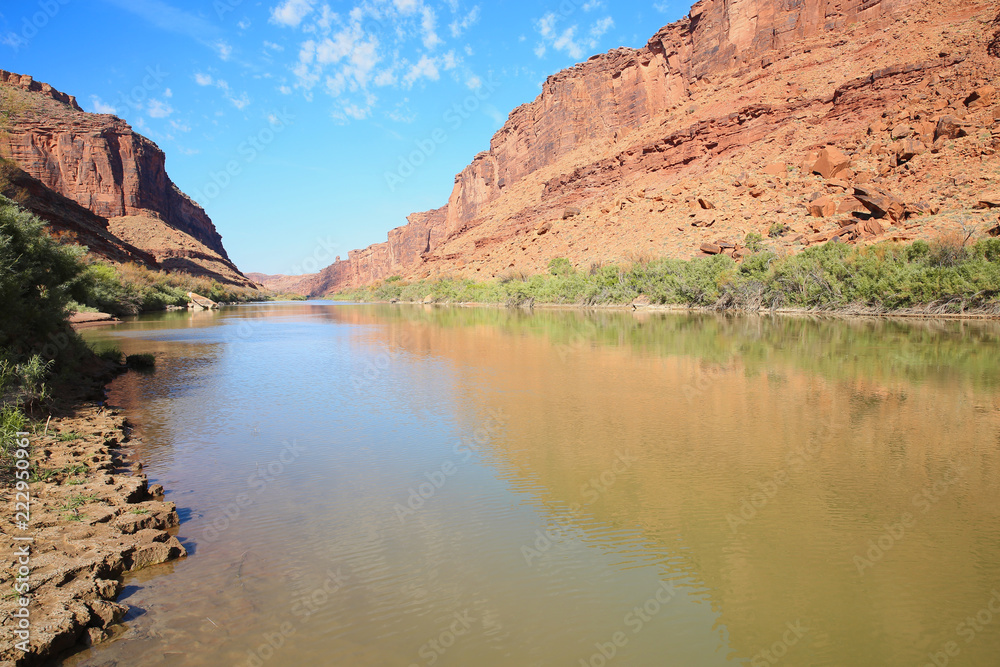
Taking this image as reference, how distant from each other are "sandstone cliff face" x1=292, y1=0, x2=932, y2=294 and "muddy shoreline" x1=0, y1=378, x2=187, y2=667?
6079 cm

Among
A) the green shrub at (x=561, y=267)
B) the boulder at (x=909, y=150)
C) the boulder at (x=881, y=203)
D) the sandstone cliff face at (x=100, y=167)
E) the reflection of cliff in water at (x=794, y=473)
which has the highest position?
the sandstone cliff face at (x=100, y=167)

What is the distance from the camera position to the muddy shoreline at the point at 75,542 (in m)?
3.32

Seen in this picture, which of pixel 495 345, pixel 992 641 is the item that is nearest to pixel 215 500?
pixel 992 641

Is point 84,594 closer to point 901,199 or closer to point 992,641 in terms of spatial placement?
point 992,641

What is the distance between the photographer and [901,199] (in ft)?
109

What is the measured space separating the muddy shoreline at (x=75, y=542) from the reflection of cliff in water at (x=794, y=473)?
3.68m

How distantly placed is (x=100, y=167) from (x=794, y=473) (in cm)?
12123

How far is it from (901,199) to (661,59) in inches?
2311

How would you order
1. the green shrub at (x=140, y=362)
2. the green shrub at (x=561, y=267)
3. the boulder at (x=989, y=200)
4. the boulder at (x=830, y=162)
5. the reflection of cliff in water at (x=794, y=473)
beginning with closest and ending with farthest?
the reflection of cliff in water at (x=794, y=473) → the green shrub at (x=140, y=362) → the boulder at (x=989, y=200) → the boulder at (x=830, y=162) → the green shrub at (x=561, y=267)

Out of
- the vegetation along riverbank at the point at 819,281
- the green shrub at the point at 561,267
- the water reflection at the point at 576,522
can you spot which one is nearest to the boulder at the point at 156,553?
the water reflection at the point at 576,522

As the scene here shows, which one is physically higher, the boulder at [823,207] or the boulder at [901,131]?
the boulder at [901,131]

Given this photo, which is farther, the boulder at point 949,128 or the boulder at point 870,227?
Result: the boulder at point 949,128

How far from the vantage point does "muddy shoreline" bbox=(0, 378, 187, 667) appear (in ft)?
10.9

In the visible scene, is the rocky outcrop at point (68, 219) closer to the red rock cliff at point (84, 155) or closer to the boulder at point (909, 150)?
the red rock cliff at point (84, 155)
